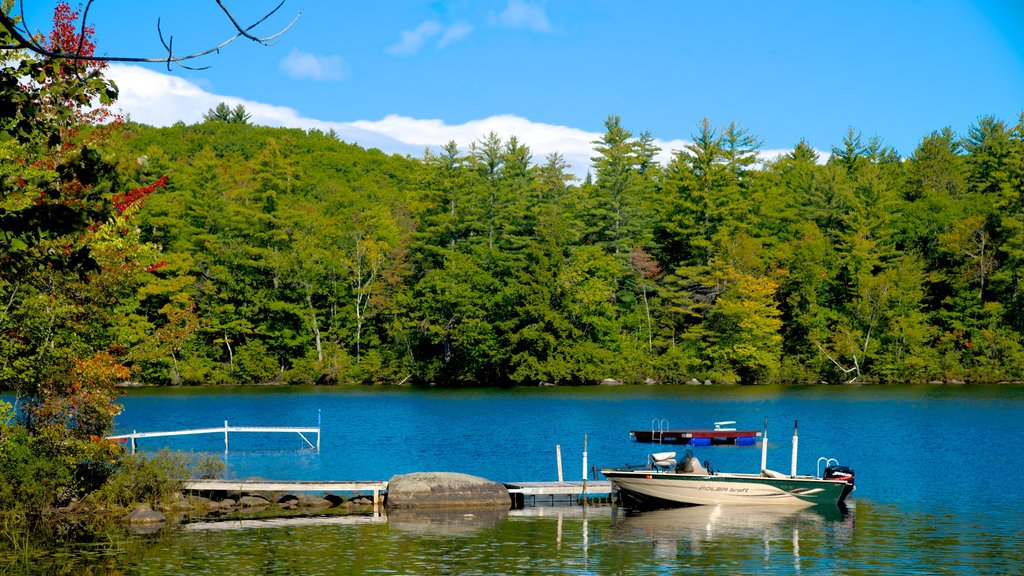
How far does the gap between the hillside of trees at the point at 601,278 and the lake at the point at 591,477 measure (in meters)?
14.0

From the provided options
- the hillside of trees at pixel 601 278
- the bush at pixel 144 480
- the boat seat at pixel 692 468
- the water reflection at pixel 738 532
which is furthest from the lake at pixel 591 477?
the hillside of trees at pixel 601 278

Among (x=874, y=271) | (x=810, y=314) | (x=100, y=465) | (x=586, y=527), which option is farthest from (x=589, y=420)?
(x=874, y=271)

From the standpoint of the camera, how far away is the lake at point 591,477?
900 inches

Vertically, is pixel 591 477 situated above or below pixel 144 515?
above

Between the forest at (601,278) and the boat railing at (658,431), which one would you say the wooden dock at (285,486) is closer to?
the boat railing at (658,431)

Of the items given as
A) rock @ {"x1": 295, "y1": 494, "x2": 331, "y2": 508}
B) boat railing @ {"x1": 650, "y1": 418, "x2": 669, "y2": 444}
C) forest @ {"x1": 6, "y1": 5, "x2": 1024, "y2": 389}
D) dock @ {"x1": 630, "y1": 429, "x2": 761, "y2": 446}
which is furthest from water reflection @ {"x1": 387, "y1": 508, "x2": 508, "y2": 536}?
forest @ {"x1": 6, "y1": 5, "x2": 1024, "y2": 389}

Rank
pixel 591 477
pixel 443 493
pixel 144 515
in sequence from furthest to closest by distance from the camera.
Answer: pixel 591 477 < pixel 443 493 < pixel 144 515

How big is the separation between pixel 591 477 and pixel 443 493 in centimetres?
772

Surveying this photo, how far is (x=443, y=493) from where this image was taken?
99.3ft

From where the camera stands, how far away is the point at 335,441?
4794 cm

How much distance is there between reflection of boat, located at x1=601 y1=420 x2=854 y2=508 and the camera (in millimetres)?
30422

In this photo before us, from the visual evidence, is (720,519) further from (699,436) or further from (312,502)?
(699,436)

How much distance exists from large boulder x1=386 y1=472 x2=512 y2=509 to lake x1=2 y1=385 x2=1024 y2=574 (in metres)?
0.93

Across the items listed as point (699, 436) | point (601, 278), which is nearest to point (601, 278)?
point (601, 278)
